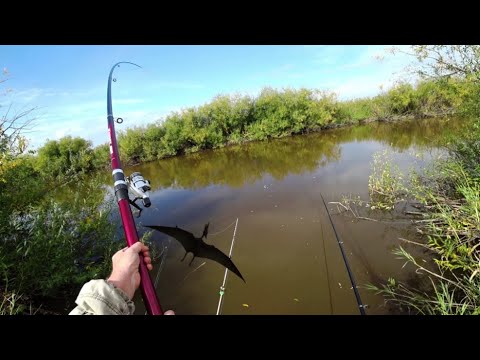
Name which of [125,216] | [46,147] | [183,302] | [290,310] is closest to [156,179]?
[46,147]

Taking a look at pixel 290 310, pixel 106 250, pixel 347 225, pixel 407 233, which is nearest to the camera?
pixel 290 310

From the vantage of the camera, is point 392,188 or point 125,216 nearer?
point 125,216

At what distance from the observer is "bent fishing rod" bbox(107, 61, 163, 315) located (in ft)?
3.44

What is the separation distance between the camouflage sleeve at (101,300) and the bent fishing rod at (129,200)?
0.30 ft

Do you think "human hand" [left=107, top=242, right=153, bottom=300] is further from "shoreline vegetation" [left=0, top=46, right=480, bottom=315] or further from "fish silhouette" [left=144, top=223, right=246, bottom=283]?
"shoreline vegetation" [left=0, top=46, right=480, bottom=315]

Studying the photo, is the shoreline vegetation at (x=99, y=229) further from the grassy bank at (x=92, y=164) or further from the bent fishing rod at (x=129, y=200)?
the bent fishing rod at (x=129, y=200)

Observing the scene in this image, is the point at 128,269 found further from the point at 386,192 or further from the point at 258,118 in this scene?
the point at 258,118

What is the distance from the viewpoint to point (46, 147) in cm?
1855

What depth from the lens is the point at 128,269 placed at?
1.07m

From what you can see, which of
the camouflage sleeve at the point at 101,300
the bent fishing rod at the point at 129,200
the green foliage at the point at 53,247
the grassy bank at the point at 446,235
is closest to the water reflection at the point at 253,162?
the grassy bank at the point at 446,235

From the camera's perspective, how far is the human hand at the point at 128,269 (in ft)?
3.41
